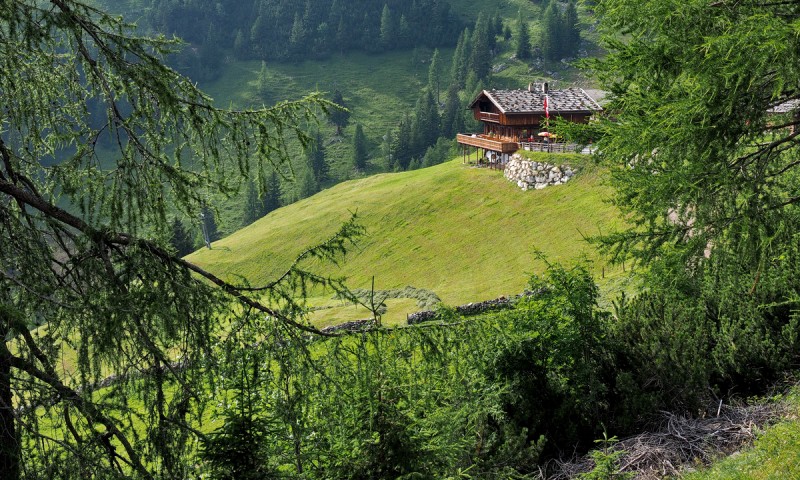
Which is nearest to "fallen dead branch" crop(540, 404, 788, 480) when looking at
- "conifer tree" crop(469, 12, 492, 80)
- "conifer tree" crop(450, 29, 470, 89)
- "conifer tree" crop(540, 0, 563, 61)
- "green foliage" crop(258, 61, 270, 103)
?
"conifer tree" crop(450, 29, 470, 89)

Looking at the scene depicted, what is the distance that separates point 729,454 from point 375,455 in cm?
699

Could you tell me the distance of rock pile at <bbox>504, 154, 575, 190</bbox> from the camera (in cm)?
5381

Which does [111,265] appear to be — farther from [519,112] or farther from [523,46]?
[523,46]

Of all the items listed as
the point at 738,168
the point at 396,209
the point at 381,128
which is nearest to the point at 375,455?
the point at 738,168

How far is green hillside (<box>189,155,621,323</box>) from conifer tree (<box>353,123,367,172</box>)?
77.9 meters

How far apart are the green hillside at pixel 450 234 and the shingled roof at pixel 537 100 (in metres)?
8.74

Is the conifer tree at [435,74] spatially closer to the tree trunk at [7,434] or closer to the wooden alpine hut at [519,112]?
the wooden alpine hut at [519,112]

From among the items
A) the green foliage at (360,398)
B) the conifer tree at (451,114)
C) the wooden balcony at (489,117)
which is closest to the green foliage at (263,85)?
the conifer tree at (451,114)

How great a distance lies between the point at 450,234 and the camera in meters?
54.6

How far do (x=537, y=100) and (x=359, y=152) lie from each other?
84036mm

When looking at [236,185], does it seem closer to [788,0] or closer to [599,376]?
[788,0]

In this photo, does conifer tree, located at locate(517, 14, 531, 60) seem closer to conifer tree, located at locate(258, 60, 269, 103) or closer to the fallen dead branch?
conifer tree, located at locate(258, 60, 269, 103)

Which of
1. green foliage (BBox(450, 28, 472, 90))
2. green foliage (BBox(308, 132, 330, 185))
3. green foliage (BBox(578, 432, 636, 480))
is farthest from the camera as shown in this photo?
green foliage (BBox(450, 28, 472, 90))

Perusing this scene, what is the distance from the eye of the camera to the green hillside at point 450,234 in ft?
143
